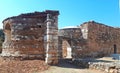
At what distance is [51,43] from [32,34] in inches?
62.9

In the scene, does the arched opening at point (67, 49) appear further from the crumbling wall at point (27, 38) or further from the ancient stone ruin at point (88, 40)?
the crumbling wall at point (27, 38)

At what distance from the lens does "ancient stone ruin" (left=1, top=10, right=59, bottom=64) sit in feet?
38.5

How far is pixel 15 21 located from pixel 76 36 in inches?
419

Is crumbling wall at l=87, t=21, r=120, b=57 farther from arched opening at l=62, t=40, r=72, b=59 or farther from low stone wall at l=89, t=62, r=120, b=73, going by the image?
low stone wall at l=89, t=62, r=120, b=73

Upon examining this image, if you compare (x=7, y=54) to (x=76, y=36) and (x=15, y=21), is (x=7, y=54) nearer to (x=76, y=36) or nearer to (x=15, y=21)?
(x=15, y=21)

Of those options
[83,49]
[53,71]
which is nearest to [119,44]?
[83,49]

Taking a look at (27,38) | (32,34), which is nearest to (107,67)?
(32,34)

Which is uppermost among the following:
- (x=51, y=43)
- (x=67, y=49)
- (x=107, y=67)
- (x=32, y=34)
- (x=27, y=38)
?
(x=32, y=34)

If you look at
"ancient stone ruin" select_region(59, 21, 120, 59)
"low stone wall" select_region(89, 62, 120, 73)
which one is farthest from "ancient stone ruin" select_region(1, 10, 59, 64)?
"ancient stone ruin" select_region(59, 21, 120, 59)

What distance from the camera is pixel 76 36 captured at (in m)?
22.0

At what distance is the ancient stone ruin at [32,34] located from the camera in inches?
463

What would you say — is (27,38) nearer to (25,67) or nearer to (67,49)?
(25,67)

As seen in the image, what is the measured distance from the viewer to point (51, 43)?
11.5 metres

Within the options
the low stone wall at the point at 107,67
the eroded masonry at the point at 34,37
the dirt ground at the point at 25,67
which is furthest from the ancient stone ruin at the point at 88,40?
the dirt ground at the point at 25,67
